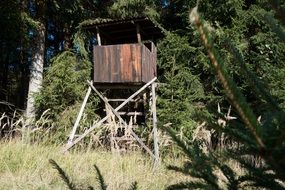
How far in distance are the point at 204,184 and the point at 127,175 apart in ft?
18.1

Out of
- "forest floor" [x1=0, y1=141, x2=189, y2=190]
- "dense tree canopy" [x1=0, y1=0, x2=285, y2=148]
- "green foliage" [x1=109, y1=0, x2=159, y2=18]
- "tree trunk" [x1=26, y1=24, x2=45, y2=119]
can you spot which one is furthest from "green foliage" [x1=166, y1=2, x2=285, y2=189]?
"green foliage" [x1=109, y1=0, x2=159, y2=18]

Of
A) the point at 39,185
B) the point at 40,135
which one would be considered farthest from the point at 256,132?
the point at 40,135

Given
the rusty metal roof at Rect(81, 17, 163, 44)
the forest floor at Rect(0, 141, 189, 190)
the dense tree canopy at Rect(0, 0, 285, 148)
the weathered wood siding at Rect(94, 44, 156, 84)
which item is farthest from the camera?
the dense tree canopy at Rect(0, 0, 285, 148)

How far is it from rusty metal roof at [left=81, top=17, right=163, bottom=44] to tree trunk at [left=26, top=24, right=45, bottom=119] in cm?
201

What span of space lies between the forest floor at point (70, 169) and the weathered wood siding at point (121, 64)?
2683 mm

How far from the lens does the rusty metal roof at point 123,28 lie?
10.2m

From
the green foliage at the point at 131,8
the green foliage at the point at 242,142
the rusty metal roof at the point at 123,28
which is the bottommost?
the green foliage at the point at 242,142

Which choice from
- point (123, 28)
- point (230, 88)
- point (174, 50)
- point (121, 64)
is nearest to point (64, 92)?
point (123, 28)

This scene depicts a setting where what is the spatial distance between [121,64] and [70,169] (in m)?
4.02

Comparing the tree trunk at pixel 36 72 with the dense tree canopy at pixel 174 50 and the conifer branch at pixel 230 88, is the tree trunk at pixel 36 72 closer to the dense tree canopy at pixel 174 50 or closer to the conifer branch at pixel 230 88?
the dense tree canopy at pixel 174 50

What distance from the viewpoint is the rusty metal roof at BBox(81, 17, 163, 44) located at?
1019 centimetres

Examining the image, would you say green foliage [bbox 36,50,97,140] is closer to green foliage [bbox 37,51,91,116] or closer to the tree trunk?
green foliage [bbox 37,51,91,116]

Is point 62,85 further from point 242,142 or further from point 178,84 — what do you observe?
point 242,142

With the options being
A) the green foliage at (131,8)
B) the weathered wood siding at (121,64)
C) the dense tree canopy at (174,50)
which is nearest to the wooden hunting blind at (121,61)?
the weathered wood siding at (121,64)
